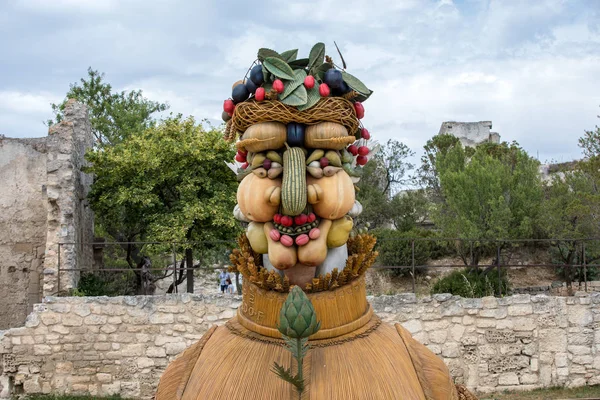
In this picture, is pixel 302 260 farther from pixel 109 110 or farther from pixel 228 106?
pixel 109 110

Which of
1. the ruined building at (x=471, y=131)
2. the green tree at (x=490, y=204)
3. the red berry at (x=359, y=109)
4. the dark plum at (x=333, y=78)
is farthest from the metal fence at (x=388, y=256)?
the ruined building at (x=471, y=131)

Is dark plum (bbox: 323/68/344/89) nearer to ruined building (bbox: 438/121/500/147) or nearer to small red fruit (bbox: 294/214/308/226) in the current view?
small red fruit (bbox: 294/214/308/226)

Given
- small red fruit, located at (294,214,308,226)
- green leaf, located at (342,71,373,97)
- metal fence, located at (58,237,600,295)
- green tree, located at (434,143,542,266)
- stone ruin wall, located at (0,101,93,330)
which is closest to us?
small red fruit, located at (294,214,308,226)

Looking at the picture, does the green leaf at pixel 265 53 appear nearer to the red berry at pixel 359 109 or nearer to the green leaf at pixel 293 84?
the green leaf at pixel 293 84

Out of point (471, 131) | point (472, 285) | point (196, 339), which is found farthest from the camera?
point (471, 131)

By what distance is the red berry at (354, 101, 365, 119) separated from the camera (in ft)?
8.68

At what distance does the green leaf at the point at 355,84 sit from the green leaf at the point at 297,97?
10.9 inches

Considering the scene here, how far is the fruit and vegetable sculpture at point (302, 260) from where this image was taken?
7.50 feet

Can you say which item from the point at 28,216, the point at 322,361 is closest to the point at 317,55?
the point at 322,361

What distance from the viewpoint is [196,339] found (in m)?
7.21

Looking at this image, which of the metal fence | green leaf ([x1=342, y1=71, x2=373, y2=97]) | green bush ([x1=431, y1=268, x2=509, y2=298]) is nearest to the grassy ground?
the metal fence

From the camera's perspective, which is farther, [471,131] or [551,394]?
[471,131]

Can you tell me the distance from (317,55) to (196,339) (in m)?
5.61

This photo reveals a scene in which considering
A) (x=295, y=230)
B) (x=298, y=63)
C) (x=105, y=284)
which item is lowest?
(x=105, y=284)
